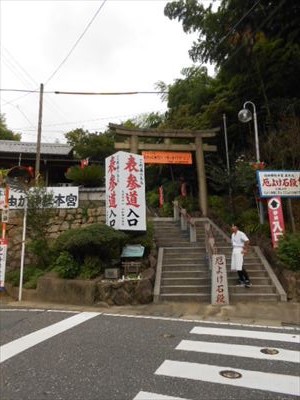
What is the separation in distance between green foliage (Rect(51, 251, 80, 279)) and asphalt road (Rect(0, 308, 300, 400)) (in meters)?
2.23

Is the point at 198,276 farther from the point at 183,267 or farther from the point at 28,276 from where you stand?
the point at 28,276

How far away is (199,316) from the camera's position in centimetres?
841

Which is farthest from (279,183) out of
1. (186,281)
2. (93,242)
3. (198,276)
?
(93,242)

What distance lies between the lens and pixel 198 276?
10.8 m

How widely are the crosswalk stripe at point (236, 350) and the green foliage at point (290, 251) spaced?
4.46 meters

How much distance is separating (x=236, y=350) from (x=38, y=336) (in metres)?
3.28

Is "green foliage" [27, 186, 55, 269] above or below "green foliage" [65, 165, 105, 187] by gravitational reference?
below

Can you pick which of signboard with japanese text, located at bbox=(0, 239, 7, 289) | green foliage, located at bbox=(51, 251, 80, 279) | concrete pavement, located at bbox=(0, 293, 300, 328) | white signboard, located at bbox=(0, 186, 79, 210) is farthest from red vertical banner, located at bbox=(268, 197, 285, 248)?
signboard with japanese text, located at bbox=(0, 239, 7, 289)

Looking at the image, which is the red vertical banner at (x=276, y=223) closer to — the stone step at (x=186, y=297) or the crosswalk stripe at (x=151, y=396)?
the stone step at (x=186, y=297)

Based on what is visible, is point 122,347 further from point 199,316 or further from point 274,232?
point 274,232

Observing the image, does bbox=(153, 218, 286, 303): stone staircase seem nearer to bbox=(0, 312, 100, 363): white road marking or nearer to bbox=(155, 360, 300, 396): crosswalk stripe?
bbox=(0, 312, 100, 363): white road marking

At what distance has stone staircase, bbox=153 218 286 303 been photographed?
385 inches

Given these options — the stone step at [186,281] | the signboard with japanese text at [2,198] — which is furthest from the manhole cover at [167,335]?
the signboard with japanese text at [2,198]

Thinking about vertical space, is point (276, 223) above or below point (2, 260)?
above
